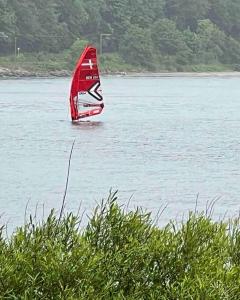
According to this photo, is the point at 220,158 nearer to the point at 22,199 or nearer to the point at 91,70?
the point at 22,199

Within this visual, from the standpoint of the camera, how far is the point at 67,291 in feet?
18.8

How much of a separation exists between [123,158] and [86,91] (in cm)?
1236

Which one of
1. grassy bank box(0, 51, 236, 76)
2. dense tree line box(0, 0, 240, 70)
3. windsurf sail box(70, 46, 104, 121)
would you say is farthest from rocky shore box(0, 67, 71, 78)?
windsurf sail box(70, 46, 104, 121)

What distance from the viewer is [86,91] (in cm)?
4034

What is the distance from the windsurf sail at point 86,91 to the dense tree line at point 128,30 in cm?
7956

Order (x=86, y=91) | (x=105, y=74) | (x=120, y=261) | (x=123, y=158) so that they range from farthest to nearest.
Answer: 1. (x=105, y=74)
2. (x=86, y=91)
3. (x=123, y=158)
4. (x=120, y=261)

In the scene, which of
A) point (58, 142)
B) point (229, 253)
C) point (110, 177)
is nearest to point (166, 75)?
point (58, 142)

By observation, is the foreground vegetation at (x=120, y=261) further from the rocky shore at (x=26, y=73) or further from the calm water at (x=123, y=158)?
the rocky shore at (x=26, y=73)

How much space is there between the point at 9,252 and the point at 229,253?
140 cm

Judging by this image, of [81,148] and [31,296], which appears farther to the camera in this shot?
[81,148]

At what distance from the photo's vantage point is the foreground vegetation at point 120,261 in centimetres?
584

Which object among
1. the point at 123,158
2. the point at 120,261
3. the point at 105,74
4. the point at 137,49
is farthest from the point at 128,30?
the point at 120,261

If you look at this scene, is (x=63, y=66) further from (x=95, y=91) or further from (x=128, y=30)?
(x=95, y=91)

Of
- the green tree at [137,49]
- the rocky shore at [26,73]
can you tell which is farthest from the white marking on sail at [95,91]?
the green tree at [137,49]
